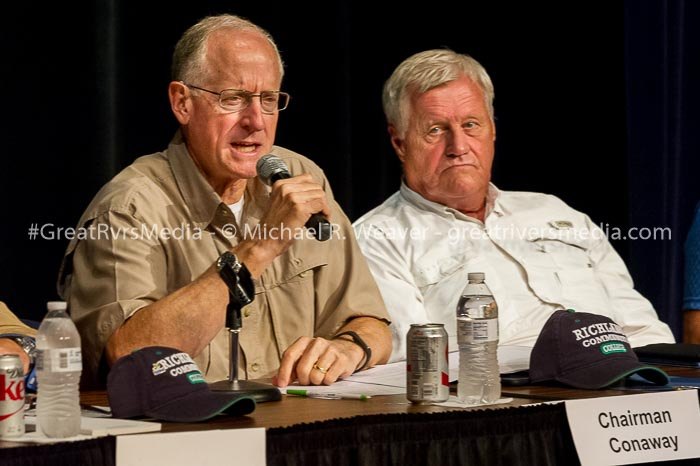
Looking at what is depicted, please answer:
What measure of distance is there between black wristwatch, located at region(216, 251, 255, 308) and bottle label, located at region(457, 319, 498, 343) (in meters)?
0.34

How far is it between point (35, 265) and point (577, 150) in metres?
1.87

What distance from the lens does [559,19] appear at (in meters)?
3.82

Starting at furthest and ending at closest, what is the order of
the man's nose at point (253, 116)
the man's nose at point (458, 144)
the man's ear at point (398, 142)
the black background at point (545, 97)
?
the black background at point (545, 97) → the man's ear at point (398, 142) → the man's nose at point (458, 144) → the man's nose at point (253, 116)

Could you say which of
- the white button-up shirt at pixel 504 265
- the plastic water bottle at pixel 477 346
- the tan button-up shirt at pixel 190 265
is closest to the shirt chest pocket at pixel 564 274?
the white button-up shirt at pixel 504 265

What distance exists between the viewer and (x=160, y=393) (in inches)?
60.5

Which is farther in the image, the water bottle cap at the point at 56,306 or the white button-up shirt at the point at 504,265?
the white button-up shirt at the point at 504,265

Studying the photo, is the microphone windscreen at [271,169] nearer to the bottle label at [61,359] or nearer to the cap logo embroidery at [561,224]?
the bottle label at [61,359]

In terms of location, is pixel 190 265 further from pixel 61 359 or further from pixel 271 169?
pixel 61 359

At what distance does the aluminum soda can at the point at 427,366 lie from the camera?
173 cm

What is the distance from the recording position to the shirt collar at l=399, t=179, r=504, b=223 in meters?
2.99

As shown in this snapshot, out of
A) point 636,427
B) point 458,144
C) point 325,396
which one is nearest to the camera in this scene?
point 636,427

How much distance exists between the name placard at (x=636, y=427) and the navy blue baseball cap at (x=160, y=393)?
19.7 inches

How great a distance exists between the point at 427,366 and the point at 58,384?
58cm

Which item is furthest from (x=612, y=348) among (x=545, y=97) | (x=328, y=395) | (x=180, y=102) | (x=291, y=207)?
(x=545, y=97)
